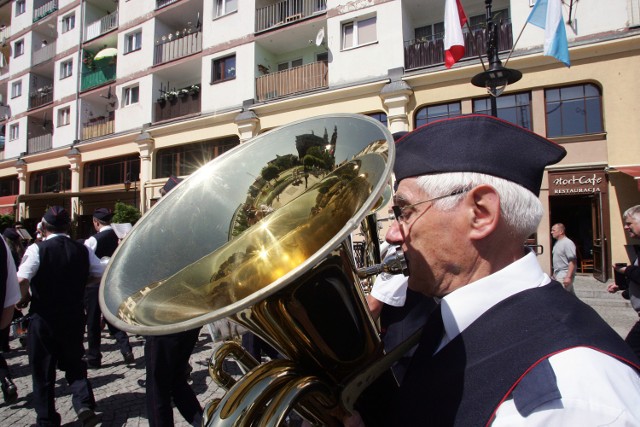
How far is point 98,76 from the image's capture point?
17766 millimetres

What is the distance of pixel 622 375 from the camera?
695mm

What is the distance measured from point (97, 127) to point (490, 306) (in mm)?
19916

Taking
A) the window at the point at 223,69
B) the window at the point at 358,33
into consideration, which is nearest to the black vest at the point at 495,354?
the window at the point at 358,33

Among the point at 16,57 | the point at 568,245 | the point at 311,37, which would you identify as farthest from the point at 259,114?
the point at 16,57

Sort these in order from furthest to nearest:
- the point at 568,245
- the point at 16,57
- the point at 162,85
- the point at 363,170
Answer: the point at 16,57 < the point at 162,85 < the point at 568,245 < the point at 363,170

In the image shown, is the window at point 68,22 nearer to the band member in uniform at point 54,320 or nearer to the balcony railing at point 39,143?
the balcony railing at point 39,143

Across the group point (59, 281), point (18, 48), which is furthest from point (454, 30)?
point (18, 48)

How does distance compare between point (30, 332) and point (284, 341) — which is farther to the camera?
point (30, 332)

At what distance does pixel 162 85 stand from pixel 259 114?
5.63 m

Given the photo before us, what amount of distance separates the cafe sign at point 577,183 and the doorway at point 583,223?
0.88ft

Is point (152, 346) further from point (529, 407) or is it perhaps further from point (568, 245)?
point (568, 245)

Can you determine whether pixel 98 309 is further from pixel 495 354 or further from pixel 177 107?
pixel 177 107

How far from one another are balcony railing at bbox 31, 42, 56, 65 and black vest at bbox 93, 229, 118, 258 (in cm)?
1998

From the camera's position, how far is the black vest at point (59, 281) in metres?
3.21
